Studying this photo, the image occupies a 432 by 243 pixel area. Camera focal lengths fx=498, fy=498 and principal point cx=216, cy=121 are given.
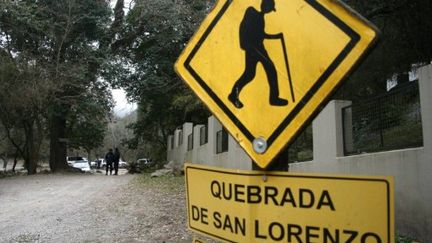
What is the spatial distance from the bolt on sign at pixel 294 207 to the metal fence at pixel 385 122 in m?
5.75

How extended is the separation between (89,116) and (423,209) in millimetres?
22181

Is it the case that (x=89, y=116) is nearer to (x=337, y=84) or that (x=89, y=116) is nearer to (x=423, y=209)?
(x=423, y=209)

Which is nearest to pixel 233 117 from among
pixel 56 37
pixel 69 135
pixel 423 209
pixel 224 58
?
pixel 224 58

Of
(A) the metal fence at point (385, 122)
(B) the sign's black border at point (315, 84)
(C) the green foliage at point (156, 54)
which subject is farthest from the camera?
(C) the green foliage at point (156, 54)

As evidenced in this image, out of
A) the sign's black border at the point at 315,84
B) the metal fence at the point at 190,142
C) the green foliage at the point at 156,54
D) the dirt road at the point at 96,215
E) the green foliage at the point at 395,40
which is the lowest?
the dirt road at the point at 96,215

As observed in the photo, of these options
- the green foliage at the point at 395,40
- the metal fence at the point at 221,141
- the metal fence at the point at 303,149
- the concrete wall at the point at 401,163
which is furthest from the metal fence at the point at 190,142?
the concrete wall at the point at 401,163

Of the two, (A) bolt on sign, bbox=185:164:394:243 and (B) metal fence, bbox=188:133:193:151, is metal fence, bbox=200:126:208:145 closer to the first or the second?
(B) metal fence, bbox=188:133:193:151

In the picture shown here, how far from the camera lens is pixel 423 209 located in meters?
7.07

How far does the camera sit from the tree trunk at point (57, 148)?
95.5 ft

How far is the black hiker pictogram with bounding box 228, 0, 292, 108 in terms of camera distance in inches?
91.7

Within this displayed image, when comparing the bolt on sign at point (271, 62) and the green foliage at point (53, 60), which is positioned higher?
the green foliage at point (53, 60)

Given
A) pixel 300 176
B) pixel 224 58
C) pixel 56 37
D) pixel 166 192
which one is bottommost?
pixel 166 192

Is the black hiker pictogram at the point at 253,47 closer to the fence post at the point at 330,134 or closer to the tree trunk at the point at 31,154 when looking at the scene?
the fence post at the point at 330,134

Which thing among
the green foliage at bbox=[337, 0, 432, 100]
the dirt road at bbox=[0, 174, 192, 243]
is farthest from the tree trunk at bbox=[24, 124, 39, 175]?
the green foliage at bbox=[337, 0, 432, 100]
